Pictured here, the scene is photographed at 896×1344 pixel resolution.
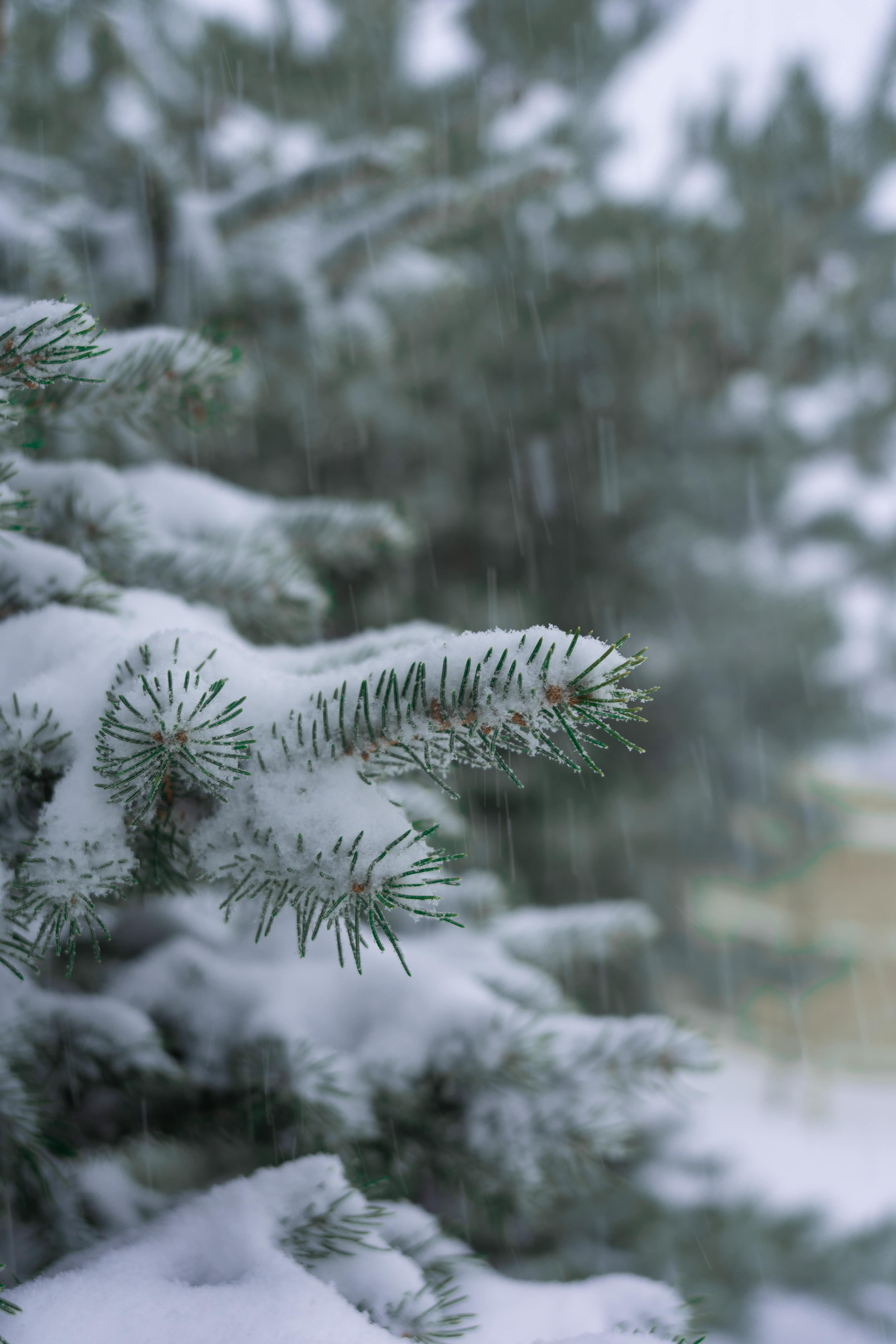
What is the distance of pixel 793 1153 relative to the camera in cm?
499

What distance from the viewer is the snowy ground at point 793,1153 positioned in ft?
5.65

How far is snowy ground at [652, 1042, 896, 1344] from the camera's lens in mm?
1724

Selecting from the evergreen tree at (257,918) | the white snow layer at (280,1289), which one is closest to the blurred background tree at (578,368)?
the evergreen tree at (257,918)

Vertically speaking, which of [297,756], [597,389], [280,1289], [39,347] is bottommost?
[280,1289]

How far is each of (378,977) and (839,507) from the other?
416 centimetres

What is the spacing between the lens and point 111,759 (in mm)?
632

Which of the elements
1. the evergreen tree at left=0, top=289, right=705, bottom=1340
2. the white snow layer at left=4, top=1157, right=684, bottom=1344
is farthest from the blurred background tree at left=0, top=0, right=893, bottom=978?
the white snow layer at left=4, top=1157, right=684, bottom=1344

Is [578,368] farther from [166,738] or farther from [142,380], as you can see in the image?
[166,738]

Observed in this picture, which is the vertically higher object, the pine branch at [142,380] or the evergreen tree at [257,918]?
the pine branch at [142,380]

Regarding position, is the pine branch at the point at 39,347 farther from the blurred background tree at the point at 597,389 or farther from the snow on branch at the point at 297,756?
the blurred background tree at the point at 597,389

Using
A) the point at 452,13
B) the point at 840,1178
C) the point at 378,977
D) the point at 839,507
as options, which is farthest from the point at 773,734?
the point at 452,13

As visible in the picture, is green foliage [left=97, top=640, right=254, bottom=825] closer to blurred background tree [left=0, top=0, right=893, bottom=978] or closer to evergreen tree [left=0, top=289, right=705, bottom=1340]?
evergreen tree [left=0, top=289, right=705, bottom=1340]

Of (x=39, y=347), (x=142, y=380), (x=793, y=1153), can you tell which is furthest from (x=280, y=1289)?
(x=793, y=1153)

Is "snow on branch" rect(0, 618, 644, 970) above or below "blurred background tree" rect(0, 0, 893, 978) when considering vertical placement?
below
